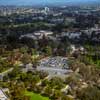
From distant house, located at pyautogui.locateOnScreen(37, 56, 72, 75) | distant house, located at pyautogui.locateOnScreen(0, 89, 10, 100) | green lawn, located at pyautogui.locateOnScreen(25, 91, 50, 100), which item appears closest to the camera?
distant house, located at pyautogui.locateOnScreen(0, 89, 10, 100)

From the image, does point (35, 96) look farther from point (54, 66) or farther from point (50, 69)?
point (54, 66)

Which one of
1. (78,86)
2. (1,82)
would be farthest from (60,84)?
(1,82)

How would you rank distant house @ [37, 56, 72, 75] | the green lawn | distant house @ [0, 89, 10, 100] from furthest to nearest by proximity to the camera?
distant house @ [37, 56, 72, 75], the green lawn, distant house @ [0, 89, 10, 100]

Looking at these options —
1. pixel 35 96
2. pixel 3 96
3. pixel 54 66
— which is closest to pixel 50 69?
pixel 54 66

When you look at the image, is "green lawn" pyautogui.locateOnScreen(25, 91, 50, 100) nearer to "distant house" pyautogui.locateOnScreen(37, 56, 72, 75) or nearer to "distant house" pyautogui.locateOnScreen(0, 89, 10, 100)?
"distant house" pyautogui.locateOnScreen(0, 89, 10, 100)

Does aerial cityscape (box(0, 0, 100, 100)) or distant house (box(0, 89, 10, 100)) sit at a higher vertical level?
distant house (box(0, 89, 10, 100))

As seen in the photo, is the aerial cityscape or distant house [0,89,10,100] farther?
the aerial cityscape

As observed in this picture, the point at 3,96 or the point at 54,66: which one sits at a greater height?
the point at 3,96

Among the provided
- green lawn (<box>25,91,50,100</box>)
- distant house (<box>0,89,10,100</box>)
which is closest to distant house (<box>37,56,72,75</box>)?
green lawn (<box>25,91,50,100</box>)

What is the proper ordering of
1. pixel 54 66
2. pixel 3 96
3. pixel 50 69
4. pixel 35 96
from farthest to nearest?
pixel 54 66
pixel 50 69
pixel 35 96
pixel 3 96

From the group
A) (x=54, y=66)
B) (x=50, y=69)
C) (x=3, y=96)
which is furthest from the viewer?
(x=54, y=66)

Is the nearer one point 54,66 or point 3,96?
point 3,96

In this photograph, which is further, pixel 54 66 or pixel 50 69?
pixel 54 66
